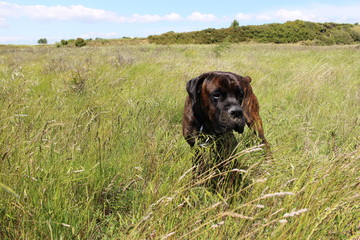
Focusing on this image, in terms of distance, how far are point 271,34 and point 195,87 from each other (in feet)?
157

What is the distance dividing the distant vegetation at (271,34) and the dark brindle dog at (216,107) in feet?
142

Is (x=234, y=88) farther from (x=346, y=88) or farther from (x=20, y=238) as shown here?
(x=346, y=88)

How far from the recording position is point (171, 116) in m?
4.16

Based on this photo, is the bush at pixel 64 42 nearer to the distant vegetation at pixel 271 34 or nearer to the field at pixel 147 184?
the distant vegetation at pixel 271 34

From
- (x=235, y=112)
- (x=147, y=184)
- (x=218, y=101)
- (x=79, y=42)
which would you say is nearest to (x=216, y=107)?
(x=218, y=101)

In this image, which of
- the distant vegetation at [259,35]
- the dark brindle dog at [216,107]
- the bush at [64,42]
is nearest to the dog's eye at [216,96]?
the dark brindle dog at [216,107]

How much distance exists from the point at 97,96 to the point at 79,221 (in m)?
2.81

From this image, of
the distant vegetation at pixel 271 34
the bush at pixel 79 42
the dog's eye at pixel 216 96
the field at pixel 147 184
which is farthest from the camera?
the distant vegetation at pixel 271 34

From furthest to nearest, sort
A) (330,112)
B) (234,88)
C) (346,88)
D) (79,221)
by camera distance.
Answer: (346,88)
(330,112)
(234,88)
(79,221)

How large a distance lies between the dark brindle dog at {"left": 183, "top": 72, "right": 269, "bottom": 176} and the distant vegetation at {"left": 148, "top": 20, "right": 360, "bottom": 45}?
43.3 m

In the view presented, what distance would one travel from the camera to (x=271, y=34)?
4522 cm

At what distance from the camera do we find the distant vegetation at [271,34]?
4400cm

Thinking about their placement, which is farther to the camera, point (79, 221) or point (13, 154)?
point (13, 154)

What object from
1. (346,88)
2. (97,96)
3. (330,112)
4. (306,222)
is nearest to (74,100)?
(97,96)
